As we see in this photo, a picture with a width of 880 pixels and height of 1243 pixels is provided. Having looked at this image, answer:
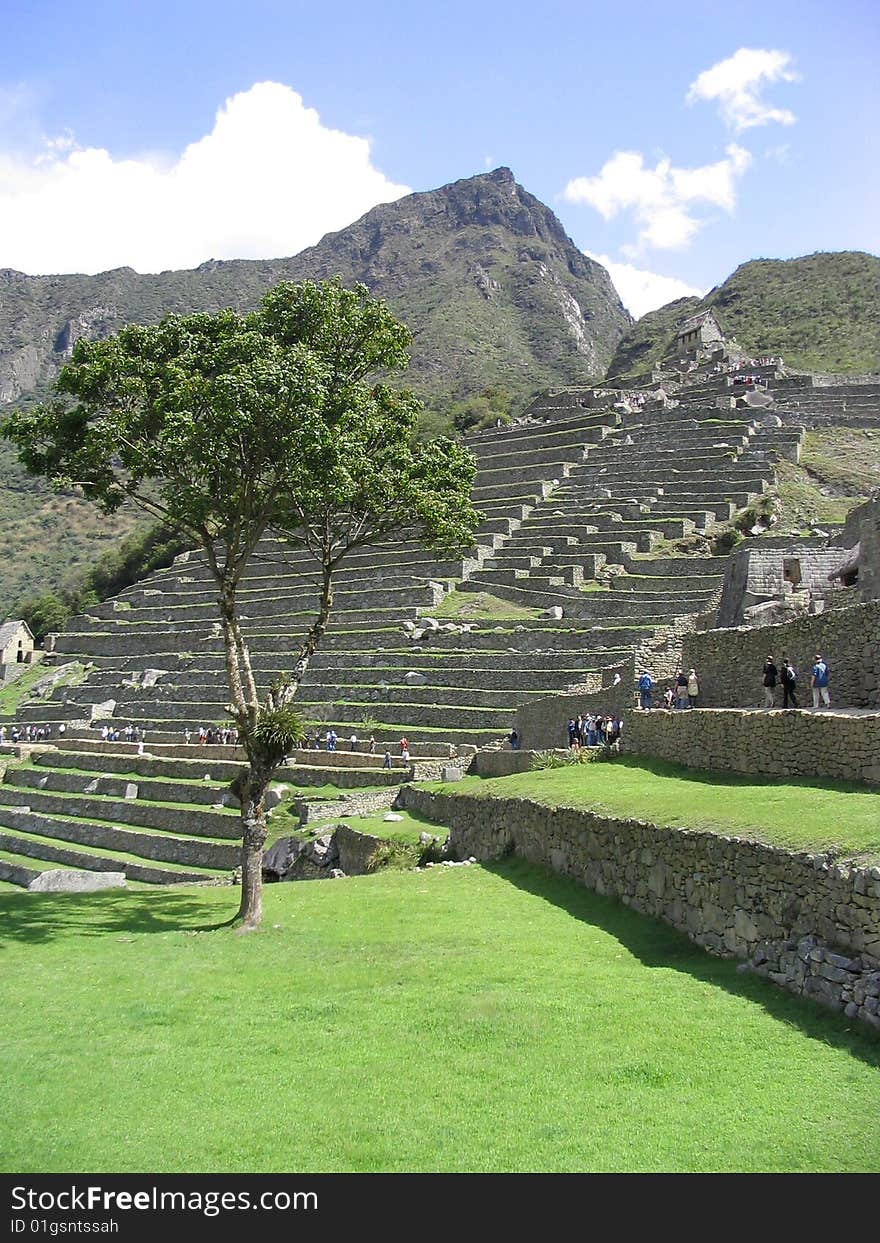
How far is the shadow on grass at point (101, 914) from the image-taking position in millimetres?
14836

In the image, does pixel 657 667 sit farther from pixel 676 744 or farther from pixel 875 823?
pixel 875 823

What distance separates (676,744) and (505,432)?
2320 inches

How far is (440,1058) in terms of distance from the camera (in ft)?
24.5

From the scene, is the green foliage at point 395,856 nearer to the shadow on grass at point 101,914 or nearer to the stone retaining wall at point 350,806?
the shadow on grass at point 101,914

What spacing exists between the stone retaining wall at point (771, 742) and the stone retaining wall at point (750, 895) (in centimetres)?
217

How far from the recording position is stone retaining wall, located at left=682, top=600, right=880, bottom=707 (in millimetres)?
13117

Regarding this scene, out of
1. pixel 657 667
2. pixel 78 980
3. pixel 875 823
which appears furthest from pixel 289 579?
pixel 875 823

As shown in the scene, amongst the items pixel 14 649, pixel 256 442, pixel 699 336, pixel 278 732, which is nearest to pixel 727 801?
pixel 278 732

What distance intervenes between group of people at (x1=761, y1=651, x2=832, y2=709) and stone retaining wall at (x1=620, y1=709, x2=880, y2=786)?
1.16m

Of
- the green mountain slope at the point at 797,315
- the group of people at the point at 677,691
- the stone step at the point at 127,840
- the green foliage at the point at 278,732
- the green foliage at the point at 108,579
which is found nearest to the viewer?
the green foliage at the point at 278,732

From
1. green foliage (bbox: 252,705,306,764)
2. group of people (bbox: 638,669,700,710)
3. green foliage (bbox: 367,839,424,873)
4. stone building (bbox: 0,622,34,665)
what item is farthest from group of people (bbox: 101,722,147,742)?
green foliage (bbox: 252,705,306,764)

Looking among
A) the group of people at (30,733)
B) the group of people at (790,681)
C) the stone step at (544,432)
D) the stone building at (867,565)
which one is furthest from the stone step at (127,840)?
the stone step at (544,432)

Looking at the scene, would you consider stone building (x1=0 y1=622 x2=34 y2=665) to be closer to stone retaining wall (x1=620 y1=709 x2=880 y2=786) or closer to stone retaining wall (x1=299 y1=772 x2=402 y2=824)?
stone retaining wall (x1=299 y1=772 x2=402 y2=824)
